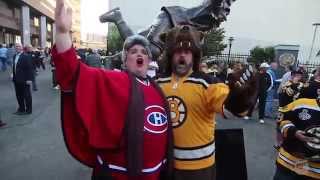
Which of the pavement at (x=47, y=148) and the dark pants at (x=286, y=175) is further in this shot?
the pavement at (x=47, y=148)

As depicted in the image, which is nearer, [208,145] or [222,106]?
[222,106]

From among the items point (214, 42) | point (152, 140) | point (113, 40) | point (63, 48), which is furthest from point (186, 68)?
point (113, 40)

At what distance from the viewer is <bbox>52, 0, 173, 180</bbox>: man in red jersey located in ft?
6.06

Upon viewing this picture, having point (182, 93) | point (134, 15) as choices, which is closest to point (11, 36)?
point (134, 15)

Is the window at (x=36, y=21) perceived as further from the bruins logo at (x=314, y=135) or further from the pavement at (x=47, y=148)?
the bruins logo at (x=314, y=135)

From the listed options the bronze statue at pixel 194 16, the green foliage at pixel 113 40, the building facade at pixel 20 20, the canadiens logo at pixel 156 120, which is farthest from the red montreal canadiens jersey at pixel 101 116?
the green foliage at pixel 113 40

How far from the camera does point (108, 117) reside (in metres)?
2.01

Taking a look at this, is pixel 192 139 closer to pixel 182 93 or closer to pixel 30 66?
pixel 182 93

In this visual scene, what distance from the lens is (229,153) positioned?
3.70m

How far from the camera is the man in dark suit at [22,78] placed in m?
9.08

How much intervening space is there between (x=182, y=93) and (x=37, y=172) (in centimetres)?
343

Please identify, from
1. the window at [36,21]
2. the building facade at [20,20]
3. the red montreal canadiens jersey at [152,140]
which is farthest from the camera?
the window at [36,21]

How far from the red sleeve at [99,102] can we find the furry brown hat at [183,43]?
591mm

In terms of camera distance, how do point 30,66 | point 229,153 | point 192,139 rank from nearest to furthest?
point 192,139 < point 229,153 < point 30,66
